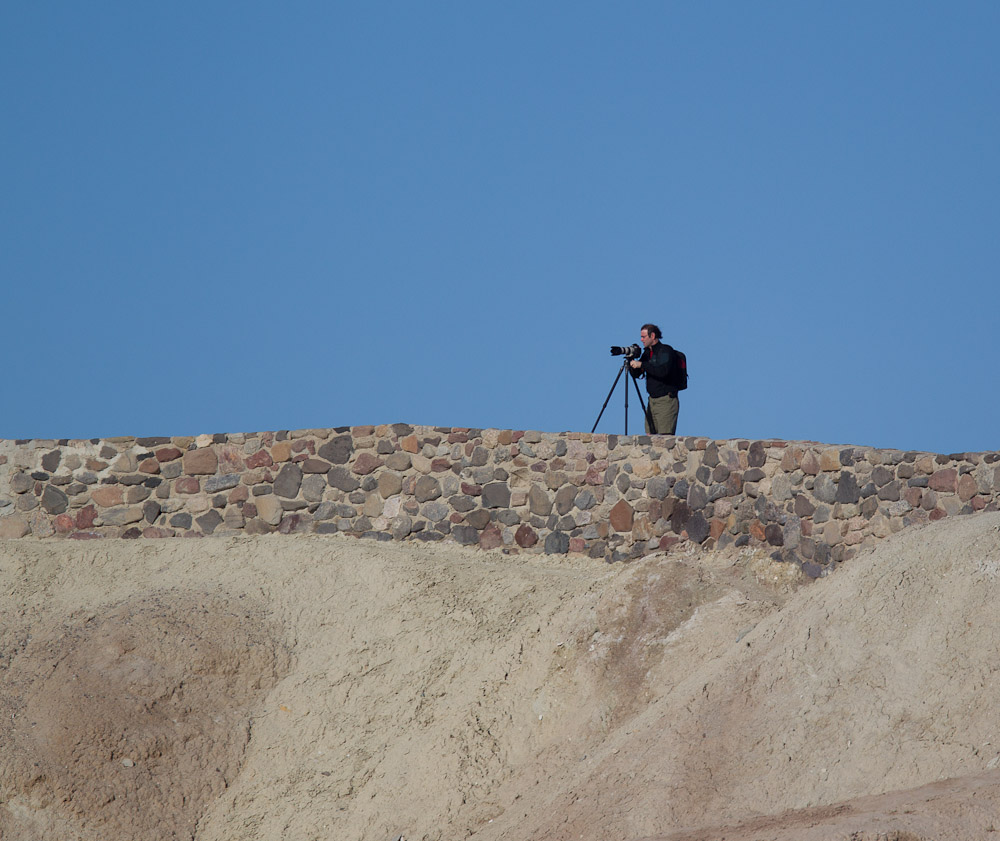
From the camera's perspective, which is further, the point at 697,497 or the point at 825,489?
the point at 697,497

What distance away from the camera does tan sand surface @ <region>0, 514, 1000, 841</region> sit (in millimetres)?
6254

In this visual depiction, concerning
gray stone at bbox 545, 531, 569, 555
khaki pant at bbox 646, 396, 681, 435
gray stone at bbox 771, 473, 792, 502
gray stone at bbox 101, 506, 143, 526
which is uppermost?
khaki pant at bbox 646, 396, 681, 435

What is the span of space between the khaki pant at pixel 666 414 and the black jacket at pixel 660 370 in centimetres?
6

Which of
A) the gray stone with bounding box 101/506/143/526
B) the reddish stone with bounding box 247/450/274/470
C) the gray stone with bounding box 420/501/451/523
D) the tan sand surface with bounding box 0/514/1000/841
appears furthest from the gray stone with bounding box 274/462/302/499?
the gray stone with bounding box 101/506/143/526

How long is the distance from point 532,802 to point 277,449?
619cm

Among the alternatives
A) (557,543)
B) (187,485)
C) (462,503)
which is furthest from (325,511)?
(557,543)

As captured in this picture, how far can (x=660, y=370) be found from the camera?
1255cm

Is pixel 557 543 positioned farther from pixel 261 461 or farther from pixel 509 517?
pixel 261 461

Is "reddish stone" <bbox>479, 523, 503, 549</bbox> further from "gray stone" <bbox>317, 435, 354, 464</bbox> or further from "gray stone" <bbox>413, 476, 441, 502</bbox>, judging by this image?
"gray stone" <bbox>317, 435, 354, 464</bbox>

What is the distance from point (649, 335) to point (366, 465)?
317cm

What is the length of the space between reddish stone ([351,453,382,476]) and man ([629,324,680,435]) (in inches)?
108

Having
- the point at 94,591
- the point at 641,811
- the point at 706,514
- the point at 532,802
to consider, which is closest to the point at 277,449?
the point at 94,591

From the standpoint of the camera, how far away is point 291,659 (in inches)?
404

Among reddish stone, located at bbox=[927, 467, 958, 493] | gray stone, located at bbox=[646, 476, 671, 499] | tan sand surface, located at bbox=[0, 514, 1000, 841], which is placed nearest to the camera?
tan sand surface, located at bbox=[0, 514, 1000, 841]
